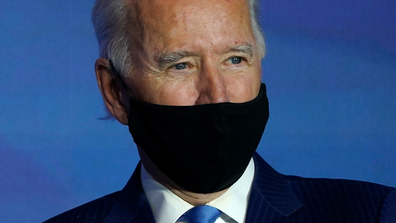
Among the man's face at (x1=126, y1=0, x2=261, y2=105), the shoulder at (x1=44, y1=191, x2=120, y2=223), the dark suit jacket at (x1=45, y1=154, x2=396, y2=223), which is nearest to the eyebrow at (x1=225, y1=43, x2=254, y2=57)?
the man's face at (x1=126, y1=0, x2=261, y2=105)

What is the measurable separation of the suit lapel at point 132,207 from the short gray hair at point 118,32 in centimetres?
35

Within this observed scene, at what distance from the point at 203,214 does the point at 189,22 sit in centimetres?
56

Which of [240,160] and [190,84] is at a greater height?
[190,84]

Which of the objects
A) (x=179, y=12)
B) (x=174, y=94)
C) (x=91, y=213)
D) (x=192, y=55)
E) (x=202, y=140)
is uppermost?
(x=179, y=12)

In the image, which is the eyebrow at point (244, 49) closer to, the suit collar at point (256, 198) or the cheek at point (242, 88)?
the cheek at point (242, 88)

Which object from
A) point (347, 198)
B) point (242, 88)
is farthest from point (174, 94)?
point (347, 198)

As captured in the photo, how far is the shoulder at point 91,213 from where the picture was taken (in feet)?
7.91

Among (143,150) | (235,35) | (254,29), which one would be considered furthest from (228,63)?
(143,150)

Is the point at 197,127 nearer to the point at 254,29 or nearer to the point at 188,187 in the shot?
the point at 188,187

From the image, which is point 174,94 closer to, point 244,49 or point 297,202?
point 244,49

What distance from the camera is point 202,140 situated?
2.15m

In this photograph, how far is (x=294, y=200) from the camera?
7.34ft

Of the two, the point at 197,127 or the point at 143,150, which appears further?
the point at 143,150

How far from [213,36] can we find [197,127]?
267 millimetres
